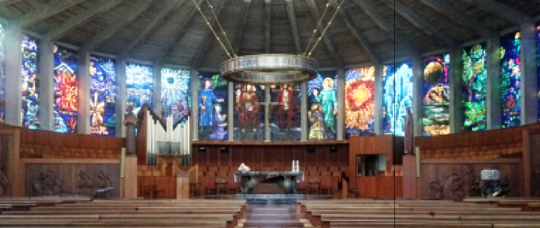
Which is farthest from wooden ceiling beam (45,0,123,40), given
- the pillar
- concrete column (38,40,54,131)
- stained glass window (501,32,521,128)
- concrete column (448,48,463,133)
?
stained glass window (501,32,521,128)

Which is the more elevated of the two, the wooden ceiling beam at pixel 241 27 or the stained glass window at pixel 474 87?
the wooden ceiling beam at pixel 241 27

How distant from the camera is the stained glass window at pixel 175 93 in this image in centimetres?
2820

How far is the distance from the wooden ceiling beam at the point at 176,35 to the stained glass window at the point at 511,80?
11098mm

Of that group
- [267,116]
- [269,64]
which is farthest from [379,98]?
[269,64]

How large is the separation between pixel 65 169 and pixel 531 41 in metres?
14.7

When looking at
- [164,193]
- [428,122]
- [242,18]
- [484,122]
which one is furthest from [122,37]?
[484,122]

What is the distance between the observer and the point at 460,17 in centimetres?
2228

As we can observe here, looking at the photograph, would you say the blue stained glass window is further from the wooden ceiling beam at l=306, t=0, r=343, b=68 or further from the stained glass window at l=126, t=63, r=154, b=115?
the wooden ceiling beam at l=306, t=0, r=343, b=68

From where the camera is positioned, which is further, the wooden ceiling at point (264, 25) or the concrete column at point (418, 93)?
the concrete column at point (418, 93)

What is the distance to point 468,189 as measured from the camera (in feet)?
56.2

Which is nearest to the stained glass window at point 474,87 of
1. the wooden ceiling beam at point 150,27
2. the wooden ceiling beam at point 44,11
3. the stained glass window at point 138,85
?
the wooden ceiling beam at point 150,27

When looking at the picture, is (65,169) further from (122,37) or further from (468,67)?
(468,67)

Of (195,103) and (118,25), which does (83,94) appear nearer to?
(118,25)

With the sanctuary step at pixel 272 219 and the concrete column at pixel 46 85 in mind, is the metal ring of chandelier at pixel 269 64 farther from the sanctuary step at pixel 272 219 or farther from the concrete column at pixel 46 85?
the concrete column at pixel 46 85
